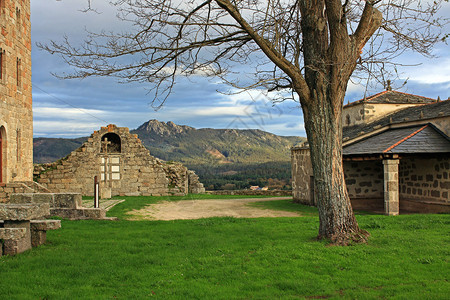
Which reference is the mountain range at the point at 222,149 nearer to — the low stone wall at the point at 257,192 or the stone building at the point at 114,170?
the low stone wall at the point at 257,192

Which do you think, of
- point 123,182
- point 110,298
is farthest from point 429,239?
point 123,182

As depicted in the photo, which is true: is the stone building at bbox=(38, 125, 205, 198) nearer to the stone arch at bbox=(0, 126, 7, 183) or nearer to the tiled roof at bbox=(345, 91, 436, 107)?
the stone arch at bbox=(0, 126, 7, 183)

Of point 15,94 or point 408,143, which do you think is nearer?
point 408,143

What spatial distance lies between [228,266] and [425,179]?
512 inches

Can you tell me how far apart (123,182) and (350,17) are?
1692 cm

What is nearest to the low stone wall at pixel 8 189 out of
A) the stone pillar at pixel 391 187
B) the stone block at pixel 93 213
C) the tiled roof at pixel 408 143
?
the stone block at pixel 93 213

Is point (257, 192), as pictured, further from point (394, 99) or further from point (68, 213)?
point (68, 213)

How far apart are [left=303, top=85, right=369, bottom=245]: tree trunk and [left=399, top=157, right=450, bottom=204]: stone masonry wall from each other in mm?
9431

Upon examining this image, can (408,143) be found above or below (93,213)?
above

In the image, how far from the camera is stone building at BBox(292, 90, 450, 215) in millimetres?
14742

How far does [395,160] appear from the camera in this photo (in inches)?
577

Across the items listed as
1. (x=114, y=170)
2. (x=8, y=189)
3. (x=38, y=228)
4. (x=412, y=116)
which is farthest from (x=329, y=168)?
(x=114, y=170)

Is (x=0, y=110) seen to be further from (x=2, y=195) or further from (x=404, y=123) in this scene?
(x=404, y=123)

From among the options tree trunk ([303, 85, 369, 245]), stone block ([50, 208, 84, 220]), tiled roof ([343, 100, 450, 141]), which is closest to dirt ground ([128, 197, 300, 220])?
stone block ([50, 208, 84, 220])
